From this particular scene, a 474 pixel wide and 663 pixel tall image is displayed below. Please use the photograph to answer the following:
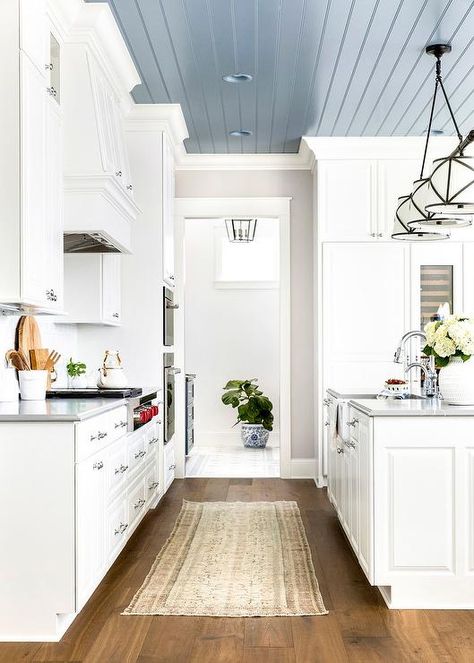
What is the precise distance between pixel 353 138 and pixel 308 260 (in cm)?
112

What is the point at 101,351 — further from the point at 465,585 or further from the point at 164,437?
the point at 465,585

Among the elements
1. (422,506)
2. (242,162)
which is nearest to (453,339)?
(422,506)

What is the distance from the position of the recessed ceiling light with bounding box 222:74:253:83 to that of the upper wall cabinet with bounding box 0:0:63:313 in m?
1.39

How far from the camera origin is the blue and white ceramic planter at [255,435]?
8.23 metres

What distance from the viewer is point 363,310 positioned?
6.12m

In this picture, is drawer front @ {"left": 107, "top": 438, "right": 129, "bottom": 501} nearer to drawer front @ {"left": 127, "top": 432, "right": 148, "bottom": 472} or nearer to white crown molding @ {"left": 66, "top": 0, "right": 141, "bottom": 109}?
drawer front @ {"left": 127, "top": 432, "right": 148, "bottom": 472}

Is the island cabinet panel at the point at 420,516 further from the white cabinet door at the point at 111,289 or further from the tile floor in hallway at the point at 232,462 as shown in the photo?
the tile floor in hallway at the point at 232,462

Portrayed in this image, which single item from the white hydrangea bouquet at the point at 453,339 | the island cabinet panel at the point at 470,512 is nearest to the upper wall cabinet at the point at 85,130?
the white hydrangea bouquet at the point at 453,339

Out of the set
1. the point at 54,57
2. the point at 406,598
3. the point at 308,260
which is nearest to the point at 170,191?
the point at 308,260

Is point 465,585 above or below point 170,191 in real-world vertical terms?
below

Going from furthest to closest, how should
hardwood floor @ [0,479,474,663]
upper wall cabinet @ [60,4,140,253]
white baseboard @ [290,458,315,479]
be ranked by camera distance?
white baseboard @ [290,458,315,479] → upper wall cabinet @ [60,4,140,253] → hardwood floor @ [0,479,474,663]

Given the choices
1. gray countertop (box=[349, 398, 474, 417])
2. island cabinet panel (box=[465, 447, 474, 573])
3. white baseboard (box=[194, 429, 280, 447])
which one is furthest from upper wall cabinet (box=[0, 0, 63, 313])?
white baseboard (box=[194, 429, 280, 447])

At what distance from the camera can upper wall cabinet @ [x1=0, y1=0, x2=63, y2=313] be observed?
3.08 meters

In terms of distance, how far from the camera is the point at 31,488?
9.49ft
